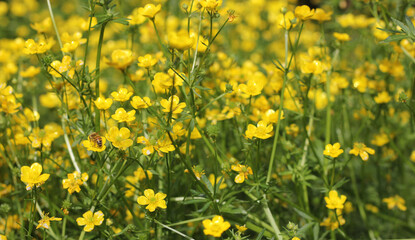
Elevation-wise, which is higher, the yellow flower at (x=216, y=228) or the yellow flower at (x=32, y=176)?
the yellow flower at (x=32, y=176)

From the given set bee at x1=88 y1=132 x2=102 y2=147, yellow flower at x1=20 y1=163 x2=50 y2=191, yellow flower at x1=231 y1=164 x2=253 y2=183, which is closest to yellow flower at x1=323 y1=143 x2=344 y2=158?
yellow flower at x1=231 y1=164 x2=253 y2=183

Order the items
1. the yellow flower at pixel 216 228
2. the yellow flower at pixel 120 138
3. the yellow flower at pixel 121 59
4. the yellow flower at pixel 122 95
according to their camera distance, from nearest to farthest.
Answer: the yellow flower at pixel 216 228
the yellow flower at pixel 120 138
the yellow flower at pixel 122 95
the yellow flower at pixel 121 59

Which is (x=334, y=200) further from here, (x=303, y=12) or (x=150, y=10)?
(x=150, y=10)

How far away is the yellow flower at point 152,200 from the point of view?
1.44m

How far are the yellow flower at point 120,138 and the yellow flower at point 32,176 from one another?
29 cm

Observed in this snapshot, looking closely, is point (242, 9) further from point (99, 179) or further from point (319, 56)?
point (99, 179)

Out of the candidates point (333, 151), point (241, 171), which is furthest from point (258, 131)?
point (333, 151)

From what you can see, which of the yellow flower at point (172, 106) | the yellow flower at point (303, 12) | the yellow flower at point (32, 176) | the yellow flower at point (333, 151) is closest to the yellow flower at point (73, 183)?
the yellow flower at point (32, 176)

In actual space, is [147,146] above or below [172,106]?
below

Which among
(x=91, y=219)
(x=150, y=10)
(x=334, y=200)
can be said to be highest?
(x=150, y=10)

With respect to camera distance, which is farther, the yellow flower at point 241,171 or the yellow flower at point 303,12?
the yellow flower at point 303,12

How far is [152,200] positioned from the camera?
146cm

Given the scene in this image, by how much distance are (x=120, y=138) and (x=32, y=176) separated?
39cm

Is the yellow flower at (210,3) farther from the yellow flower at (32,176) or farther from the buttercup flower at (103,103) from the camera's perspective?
the yellow flower at (32,176)
